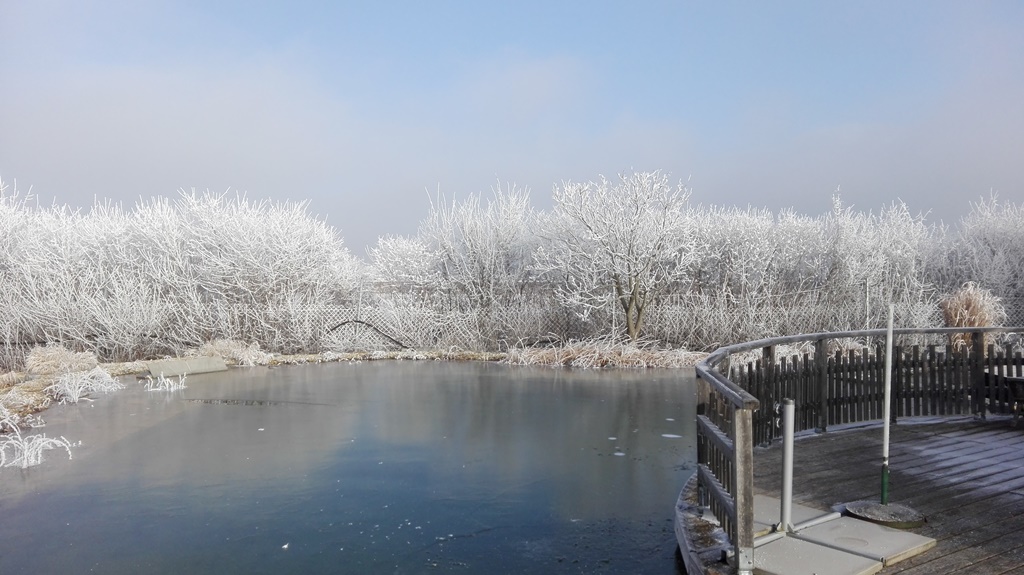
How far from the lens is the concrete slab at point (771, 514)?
173 inches

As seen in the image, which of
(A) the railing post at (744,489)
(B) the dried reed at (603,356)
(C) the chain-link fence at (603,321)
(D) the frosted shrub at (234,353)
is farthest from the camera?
(C) the chain-link fence at (603,321)

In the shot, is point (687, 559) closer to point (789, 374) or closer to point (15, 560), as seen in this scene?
point (789, 374)

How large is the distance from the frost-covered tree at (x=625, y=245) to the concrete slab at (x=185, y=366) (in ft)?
27.3

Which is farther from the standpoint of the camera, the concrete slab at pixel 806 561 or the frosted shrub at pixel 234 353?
the frosted shrub at pixel 234 353

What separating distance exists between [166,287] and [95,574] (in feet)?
55.7

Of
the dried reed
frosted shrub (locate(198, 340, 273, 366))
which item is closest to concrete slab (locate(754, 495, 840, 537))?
the dried reed

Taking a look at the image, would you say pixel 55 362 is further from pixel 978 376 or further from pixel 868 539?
pixel 978 376

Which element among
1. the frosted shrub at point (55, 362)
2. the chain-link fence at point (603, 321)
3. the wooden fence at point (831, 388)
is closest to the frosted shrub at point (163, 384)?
the frosted shrub at point (55, 362)

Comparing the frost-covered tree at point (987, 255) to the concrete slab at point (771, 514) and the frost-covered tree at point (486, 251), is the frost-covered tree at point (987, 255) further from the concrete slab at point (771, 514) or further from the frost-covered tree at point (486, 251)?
Result: the concrete slab at point (771, 514)

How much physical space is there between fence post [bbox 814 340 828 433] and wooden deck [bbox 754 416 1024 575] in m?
0.14

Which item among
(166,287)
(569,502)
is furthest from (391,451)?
(166,287)

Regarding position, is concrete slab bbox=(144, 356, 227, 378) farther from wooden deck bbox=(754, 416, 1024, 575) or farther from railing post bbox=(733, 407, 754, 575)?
railing post bbox=(733, 407, 754, 575)

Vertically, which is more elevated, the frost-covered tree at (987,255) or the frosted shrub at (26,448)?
the frost-covered tree at (987,255)

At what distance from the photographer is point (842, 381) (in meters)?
7.16
